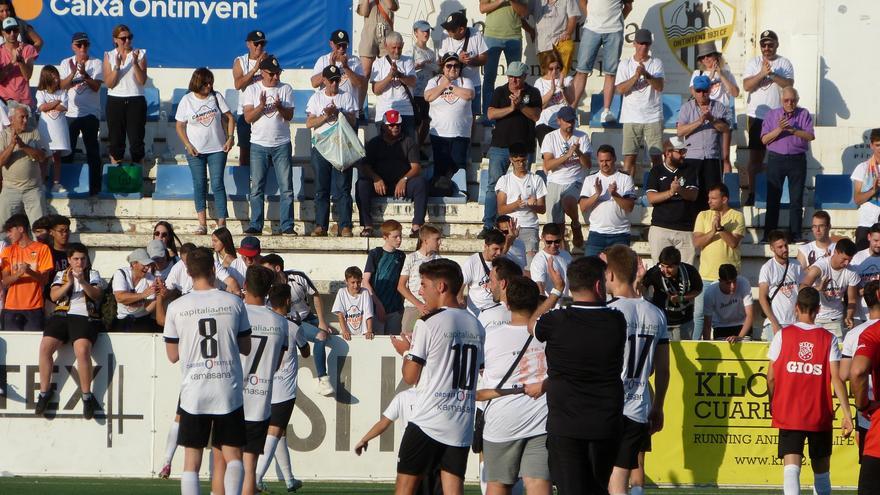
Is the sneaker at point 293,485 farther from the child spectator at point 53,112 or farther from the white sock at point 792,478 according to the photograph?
the child spectator at point 53,112

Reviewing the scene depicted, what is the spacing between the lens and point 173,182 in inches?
684

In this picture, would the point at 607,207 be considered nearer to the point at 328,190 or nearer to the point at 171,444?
the point at 328,190

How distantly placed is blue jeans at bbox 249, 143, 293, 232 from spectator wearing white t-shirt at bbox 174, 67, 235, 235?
0.38m

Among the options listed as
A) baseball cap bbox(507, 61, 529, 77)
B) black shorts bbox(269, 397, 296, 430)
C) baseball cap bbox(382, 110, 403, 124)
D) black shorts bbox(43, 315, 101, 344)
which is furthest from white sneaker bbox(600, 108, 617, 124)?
black shorts bbox(269, 397, 296, 430)

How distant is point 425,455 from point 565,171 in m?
7.91

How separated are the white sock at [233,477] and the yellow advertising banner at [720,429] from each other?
15.4 ft

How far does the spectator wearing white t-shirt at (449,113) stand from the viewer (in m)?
16.9

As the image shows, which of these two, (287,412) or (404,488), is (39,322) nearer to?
(287,412)

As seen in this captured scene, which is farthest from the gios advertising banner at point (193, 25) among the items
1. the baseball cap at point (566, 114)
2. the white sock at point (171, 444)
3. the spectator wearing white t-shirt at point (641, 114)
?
the white sock at point (171, 444)

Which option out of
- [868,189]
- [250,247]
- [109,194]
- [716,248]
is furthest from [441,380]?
[109,194]

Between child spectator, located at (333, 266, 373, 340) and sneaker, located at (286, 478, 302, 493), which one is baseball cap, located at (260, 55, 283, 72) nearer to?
child spectator, located at (333, 266, 373, 340)

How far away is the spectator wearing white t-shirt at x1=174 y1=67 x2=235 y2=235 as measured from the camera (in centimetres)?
1631

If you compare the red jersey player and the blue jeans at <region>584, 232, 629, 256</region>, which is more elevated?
the blue jeans at <region>584, 232, 629, 256</region>

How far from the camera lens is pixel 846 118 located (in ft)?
64.8
